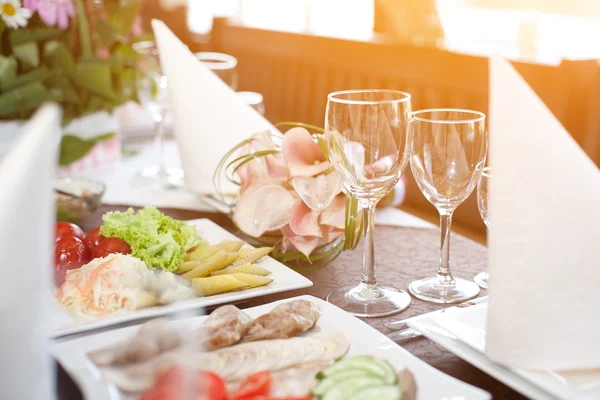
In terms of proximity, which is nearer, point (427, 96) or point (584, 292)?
point (584, 292)

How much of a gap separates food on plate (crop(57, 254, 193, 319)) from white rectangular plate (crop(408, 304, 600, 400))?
351mm

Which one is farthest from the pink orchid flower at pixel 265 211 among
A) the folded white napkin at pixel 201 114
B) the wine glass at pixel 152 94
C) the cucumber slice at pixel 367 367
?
the wine glass at pixel 152 94

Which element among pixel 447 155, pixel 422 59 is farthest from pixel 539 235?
pixel 422 59

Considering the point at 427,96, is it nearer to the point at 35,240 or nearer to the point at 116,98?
the point at 116,98

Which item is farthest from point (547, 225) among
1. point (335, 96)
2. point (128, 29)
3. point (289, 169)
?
point (128, 29)

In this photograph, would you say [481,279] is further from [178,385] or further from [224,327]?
[178,385]

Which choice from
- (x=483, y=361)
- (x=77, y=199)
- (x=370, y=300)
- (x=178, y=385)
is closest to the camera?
(x=178, y=385)

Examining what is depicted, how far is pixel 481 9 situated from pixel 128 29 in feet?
15.0

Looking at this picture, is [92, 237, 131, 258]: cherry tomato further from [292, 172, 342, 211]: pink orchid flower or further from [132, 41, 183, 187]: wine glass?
[132, 41, 183, 187]: wine glass

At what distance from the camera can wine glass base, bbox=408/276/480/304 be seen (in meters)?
1.01

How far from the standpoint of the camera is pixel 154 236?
1064 mm

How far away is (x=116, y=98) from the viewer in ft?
5.59

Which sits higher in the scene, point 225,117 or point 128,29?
point 128,29

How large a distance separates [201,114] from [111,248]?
508 mm
